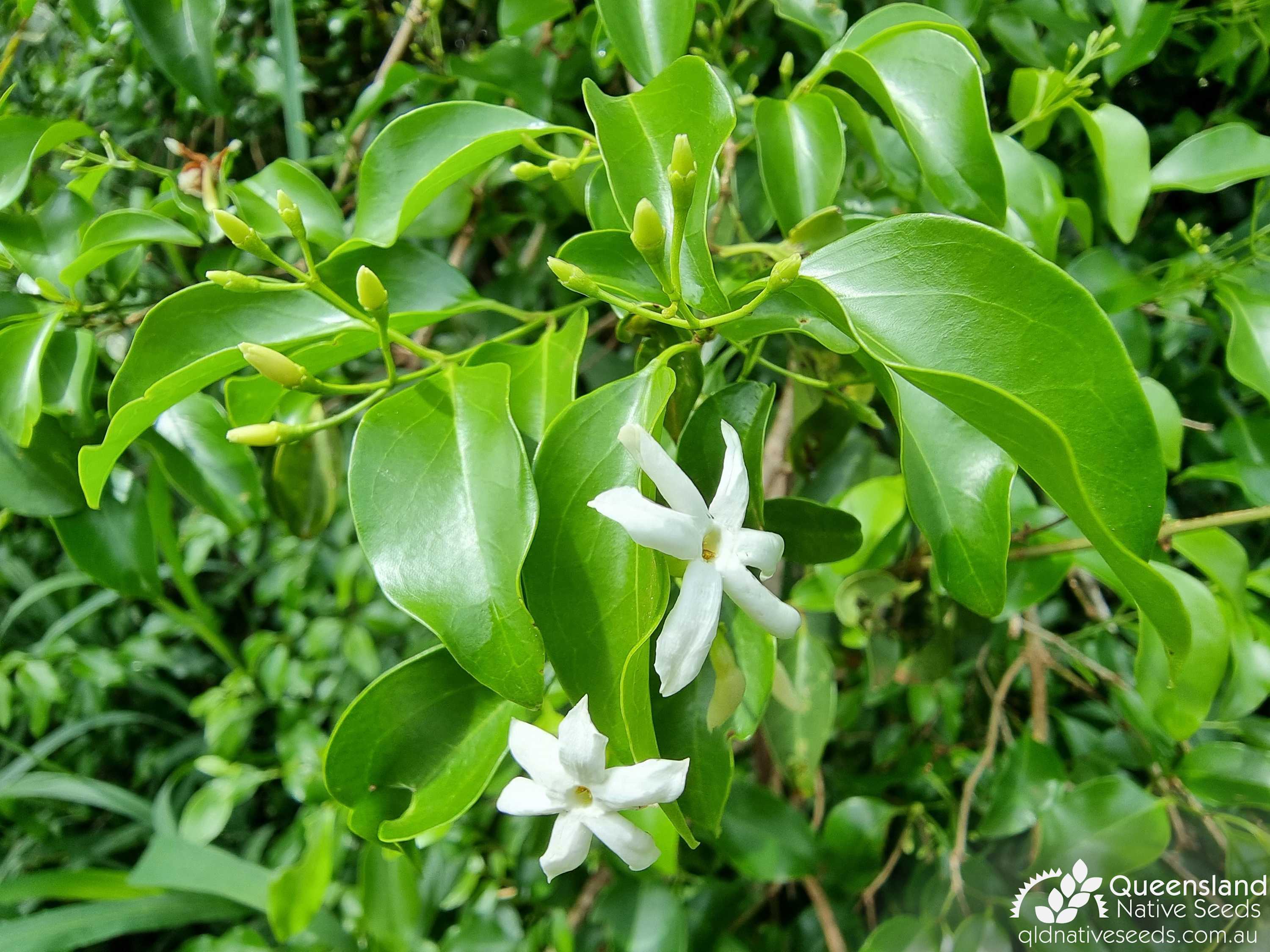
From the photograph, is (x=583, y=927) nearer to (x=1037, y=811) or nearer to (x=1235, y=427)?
(x=1037, y=811)

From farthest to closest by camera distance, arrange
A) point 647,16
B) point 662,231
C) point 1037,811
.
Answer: point 1037,811
point 647,16
point 662,231

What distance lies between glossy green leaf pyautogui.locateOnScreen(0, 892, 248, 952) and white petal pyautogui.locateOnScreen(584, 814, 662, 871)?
94 cm

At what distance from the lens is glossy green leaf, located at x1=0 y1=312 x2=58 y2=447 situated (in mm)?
473

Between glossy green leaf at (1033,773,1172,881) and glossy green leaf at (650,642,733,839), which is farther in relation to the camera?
glossy green leaf at (1033,773,1172,881)

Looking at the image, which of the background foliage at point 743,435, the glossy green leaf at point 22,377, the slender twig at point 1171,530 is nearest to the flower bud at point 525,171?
the background foliage at point 743,435

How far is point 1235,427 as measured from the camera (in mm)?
714

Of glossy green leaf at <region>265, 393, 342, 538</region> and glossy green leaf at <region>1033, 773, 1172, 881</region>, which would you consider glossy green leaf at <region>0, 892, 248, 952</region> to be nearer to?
glossy green leaf at <region>265, 393, 342, 538</region>

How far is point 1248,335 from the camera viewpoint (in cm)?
56

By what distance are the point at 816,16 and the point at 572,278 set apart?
0.37 metres

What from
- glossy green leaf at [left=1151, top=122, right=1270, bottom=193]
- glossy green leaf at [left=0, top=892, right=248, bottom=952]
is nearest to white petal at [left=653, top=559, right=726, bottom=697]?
glossy green leaf at [left=1151, top=122, right=1270, bottom=193]

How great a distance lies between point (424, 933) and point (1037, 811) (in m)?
0.71

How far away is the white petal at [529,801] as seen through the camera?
1.15 ft

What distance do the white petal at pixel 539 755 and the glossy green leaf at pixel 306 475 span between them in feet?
1.14

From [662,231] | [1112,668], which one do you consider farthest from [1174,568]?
[662,231]
